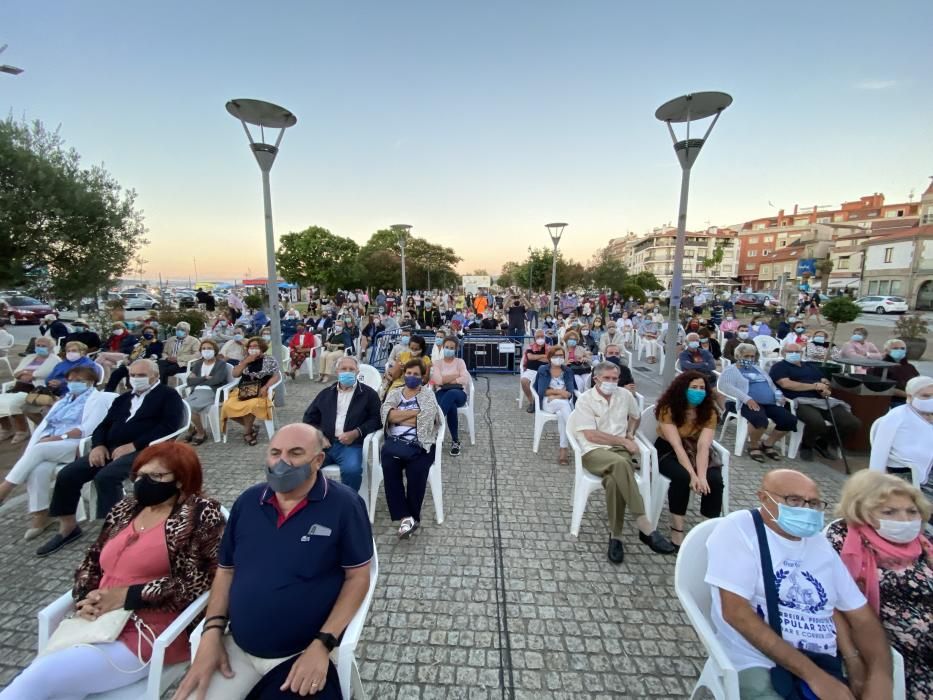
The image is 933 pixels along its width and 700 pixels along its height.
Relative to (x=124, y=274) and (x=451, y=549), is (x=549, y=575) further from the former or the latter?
(x=124, y=274)

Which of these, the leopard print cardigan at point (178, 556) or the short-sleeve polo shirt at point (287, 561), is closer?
the short-sleeve polo shirt at point (287, 561)

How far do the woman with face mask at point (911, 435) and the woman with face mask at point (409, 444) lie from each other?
3526 mm

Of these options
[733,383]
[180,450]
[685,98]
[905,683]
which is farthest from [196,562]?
[685,98]

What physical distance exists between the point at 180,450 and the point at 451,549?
79.6 inches

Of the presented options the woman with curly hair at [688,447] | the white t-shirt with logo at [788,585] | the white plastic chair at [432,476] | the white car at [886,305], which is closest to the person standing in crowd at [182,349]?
the white plastic chair at [432,476]

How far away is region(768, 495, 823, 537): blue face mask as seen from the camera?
1.69m

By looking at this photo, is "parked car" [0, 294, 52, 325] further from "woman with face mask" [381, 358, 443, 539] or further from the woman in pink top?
"woman with face mask" [381, 358, 443, 539]

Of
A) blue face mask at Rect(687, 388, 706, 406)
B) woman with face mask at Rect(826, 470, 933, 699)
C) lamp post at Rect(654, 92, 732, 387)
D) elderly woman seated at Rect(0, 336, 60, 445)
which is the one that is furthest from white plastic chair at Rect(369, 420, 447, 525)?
elderly woman seated at Rect(0, 336, 60, 445)

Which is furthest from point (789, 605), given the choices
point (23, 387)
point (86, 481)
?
point (23, 387)

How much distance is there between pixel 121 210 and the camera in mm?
10797

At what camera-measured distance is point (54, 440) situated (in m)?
3.39

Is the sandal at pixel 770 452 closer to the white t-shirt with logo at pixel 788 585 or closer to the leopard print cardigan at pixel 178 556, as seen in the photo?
the white t-shirt with logo at pixel 788 585

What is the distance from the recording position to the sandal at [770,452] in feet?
16.1

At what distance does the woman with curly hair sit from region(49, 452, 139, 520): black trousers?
4293 mm
